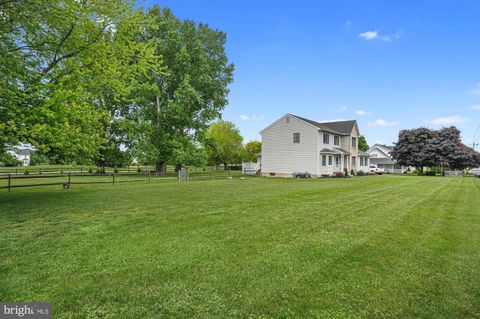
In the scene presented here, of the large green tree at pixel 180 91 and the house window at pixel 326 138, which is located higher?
the large green tree at pixel 180 91

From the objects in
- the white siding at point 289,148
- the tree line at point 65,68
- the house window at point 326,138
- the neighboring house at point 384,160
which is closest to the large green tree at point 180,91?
the white siding at point 289,148

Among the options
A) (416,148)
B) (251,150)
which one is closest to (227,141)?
(251,150)

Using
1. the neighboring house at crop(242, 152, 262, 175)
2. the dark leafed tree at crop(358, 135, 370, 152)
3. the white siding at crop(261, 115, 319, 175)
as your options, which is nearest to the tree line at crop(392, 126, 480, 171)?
the dark leafed tree at crop(358, 135, 370, 152)

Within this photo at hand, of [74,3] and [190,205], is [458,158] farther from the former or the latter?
[74,3]

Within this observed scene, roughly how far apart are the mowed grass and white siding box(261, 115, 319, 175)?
74.4ft

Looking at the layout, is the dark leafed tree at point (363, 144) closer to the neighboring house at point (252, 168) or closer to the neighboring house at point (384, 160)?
the neighboring house at point (384, 160)

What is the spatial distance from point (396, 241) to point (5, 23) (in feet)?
44.4

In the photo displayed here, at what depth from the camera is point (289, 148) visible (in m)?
31.7

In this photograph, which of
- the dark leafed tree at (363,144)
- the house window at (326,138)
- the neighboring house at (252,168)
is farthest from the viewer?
the dark leafed tree at (363,144)

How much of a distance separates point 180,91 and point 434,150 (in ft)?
140

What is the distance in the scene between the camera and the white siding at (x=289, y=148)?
2998 cm

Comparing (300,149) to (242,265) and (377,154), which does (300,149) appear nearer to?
(242,265)

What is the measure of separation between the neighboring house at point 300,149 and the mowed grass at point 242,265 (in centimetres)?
2269

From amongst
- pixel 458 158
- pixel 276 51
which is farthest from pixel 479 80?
pixel 458 158
